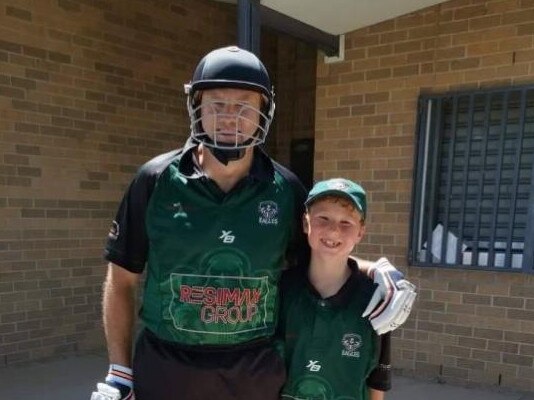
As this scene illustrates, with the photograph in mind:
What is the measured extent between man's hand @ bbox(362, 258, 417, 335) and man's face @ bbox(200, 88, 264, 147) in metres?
0.64

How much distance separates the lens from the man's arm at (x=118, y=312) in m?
1.78

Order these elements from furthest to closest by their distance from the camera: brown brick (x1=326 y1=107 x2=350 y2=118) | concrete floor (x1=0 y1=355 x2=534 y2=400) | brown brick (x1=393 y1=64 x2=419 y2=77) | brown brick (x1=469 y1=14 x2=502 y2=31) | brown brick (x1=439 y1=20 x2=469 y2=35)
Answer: brown brick (x1=326 y1=107 x2=350 y2=118)
brown brick (x1=393 y1=64 x2=419 y2=77)
brown brick (x1=439 y1=20 x2=469 y2=35)
brown brick (x1=469 y1=14 x2=502 y2=31)
concrete floor (x1=0 y1=355 x2=534 y2=400)

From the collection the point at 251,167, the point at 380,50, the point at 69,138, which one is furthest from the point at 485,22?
the point at 69,138

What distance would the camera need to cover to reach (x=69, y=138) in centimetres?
523

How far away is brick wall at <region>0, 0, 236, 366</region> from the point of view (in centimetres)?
482

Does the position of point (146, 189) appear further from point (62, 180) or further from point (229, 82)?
point (62, 180)

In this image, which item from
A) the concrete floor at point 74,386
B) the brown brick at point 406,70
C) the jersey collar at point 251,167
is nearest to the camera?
the jersey collar at point 251,167

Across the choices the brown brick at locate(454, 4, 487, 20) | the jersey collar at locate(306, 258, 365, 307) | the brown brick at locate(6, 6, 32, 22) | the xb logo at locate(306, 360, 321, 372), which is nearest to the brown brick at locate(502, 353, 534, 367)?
the brown brick at locate(454, 4, 487, 20)

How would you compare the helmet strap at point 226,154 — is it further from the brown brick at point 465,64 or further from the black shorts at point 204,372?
the brown brick at point 465,64

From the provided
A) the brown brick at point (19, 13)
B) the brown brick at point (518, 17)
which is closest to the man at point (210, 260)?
the brown brick at point (518, 17)

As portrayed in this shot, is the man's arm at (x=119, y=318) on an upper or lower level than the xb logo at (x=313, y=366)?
upper

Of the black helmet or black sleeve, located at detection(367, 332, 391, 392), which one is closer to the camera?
the black helmet

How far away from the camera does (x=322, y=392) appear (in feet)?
5.86

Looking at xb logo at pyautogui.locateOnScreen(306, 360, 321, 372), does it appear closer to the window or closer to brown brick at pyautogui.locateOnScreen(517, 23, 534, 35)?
the window
